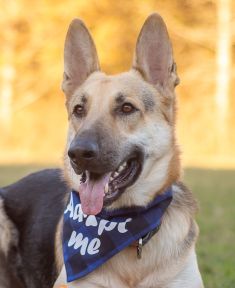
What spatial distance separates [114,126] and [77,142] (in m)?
0.47

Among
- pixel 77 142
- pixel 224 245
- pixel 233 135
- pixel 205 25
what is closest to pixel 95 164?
pixel 77 142

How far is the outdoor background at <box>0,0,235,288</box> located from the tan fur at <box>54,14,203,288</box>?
18.4m

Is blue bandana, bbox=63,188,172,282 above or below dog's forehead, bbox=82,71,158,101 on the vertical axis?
below

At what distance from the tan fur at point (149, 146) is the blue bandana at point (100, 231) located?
71 mm

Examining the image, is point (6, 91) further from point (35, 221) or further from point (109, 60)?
point (35, 221)

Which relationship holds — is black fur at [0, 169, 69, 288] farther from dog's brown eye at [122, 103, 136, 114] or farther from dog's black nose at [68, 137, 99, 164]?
dog's black nose at [68, 137, 99, 164]

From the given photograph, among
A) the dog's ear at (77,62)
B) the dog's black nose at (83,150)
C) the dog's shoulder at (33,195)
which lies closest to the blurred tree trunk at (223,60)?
the dog's shoulder at (33,195)

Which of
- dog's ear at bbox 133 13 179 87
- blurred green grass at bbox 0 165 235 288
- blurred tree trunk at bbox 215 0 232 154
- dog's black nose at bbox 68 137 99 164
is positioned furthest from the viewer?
blurred tree trunk at bbox 215 0 232 154

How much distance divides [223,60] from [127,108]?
2143 centimetres

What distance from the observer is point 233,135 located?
967 inches

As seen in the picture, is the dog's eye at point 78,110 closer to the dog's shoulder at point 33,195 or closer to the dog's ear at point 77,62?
the dog's ear at point 77,62

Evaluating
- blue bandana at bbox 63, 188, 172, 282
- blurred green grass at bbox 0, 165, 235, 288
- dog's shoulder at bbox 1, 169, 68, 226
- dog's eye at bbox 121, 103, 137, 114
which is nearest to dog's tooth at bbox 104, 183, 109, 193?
blue bandana at bbox 63, 188, 172, 282

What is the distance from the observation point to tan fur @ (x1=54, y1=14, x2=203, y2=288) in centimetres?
468

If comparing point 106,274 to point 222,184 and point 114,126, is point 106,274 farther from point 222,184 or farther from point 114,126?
point 222,184
